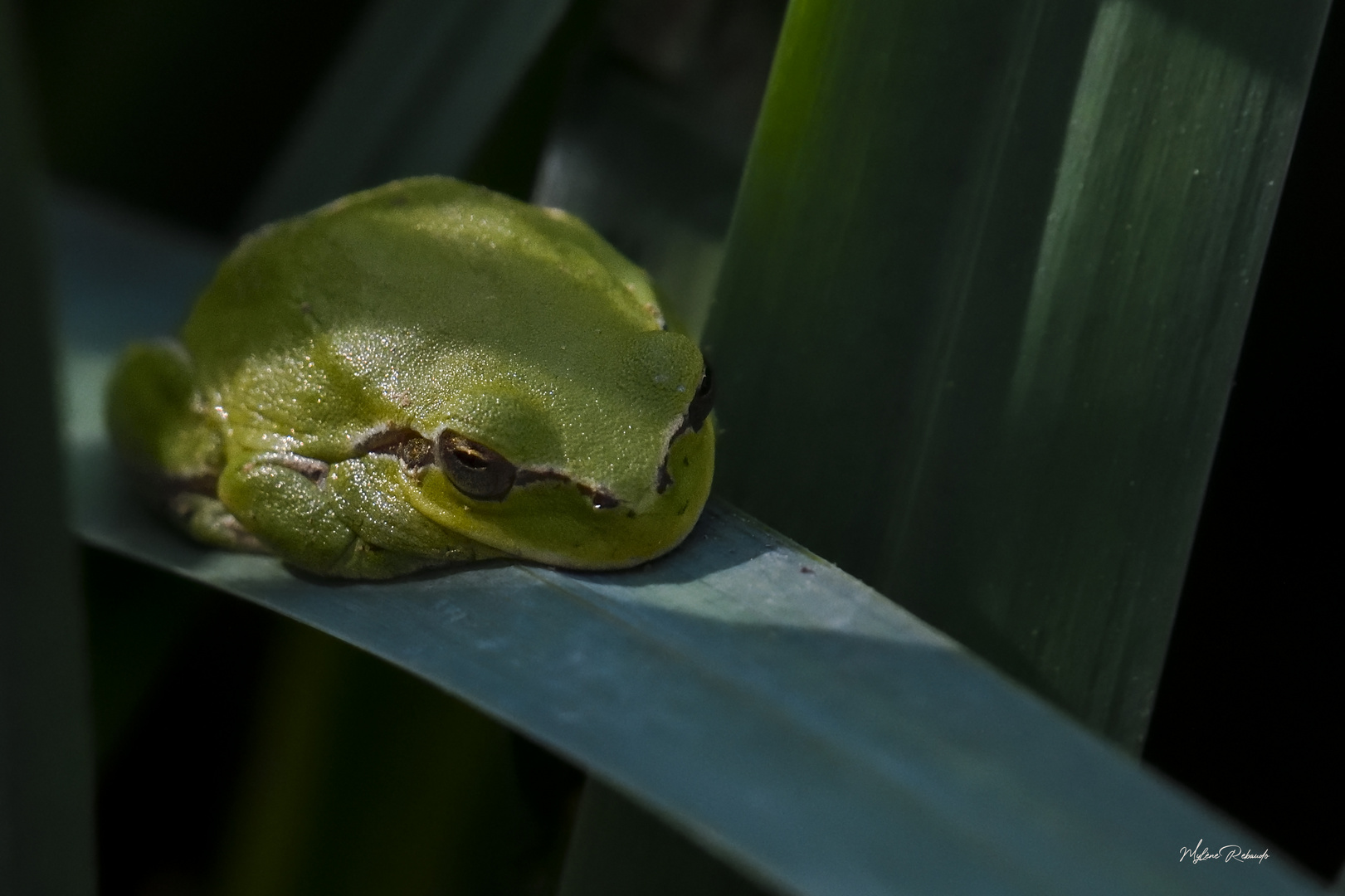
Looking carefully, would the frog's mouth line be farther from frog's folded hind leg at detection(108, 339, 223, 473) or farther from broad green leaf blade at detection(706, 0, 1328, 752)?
frog's folded hind leg at detection(108, 339, 223, 473)

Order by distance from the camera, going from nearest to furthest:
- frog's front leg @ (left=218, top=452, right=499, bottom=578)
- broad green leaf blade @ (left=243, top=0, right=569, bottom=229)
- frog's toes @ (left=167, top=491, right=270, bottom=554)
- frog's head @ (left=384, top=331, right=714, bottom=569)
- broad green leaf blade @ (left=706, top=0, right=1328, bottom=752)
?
broad green leaf blade @ (left=706, top=0, right=1328, bottom=752), frog's head @ (left=384, top=331, right=714, bottom=569), frog's front leg @ (left=218, top=452, right=499, bottom=578), frog's toes @ (left=167, top=491, right=270, bottom=554), broad green leaf blade @ (left=243, top=0, right=569, bottom=229)

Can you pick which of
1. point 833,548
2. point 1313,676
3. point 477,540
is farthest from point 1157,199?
point 477,540

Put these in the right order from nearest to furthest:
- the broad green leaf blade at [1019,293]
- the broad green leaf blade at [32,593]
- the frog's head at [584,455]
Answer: the broad green leaf blade at [32,593]
the broad green leaf blade at [1019,293]
the frog's head at [584,455]

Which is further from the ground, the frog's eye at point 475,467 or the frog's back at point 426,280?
the frog's back at point 426,280

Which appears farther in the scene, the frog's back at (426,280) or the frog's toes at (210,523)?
the frog's toes at (210,523)

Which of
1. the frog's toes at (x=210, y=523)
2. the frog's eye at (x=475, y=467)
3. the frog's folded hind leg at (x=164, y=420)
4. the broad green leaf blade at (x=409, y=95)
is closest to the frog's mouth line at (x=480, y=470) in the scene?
the frog's eye at (x=475, y=467)

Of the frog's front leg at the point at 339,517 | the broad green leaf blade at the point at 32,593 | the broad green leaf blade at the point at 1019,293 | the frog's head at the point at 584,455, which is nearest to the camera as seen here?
the broad green leaf blade at the point at 32,593

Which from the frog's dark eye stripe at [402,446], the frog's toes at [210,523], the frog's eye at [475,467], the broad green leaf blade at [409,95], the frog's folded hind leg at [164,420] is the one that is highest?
the broad green leaf blade at [409,95]

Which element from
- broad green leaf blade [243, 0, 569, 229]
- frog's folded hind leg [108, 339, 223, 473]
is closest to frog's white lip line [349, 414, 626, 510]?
frog's folded hind leg [108, 339, 223, 473]

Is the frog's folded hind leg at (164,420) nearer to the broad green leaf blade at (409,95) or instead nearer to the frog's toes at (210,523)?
the frog's toes at (210,523)
